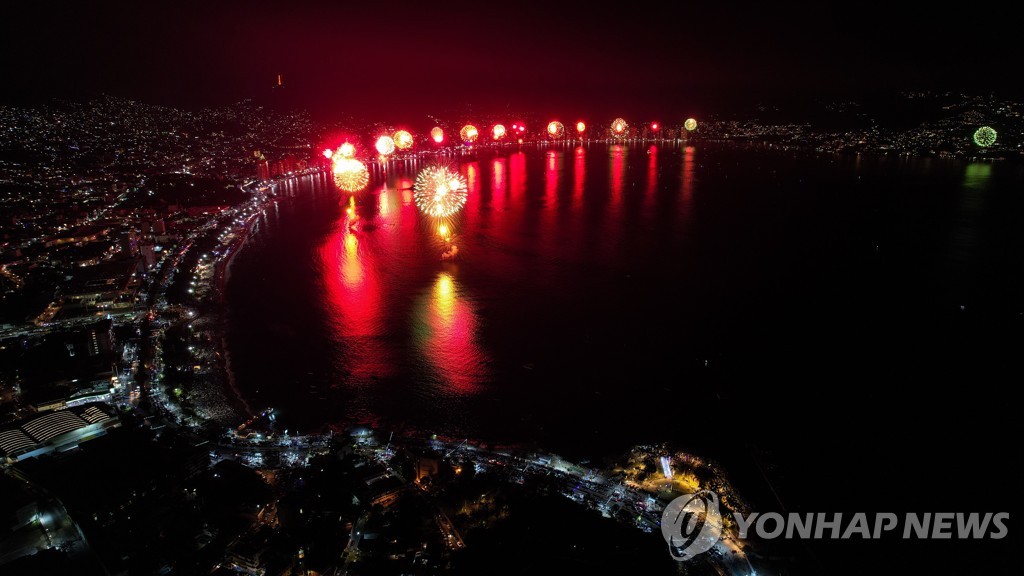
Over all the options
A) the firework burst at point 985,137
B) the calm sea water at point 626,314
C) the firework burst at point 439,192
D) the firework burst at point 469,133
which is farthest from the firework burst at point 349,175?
the firework burst at point 985,137

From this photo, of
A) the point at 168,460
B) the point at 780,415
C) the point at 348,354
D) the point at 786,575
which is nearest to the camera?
the point at 786,575

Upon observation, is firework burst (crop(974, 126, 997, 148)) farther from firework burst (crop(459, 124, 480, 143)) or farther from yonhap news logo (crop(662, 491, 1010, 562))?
yonhap news logo (crop(662, 491, 1010, 562))

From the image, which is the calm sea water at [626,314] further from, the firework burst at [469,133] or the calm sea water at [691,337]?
the firework burst at [469,133]

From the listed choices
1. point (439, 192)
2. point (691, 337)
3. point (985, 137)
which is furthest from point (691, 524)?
point (985, 137)

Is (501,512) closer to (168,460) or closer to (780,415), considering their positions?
(168,460)

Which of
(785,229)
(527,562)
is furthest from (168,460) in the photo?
(785,229)

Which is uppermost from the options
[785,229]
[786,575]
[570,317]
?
[785,229]

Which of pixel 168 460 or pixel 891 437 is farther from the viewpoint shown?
pixel 891 437
